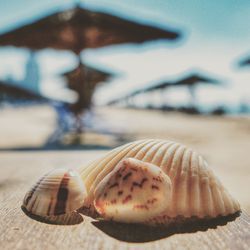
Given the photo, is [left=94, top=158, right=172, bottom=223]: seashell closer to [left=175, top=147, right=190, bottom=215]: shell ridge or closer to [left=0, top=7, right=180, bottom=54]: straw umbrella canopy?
[left=175, top=147, right=190, bottom=215]: shell ridge

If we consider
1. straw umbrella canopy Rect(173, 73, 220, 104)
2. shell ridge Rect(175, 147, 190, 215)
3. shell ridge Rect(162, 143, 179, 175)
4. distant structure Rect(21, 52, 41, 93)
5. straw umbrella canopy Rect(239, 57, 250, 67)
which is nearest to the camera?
shell ridge Rect(175, 147, 190, 215)

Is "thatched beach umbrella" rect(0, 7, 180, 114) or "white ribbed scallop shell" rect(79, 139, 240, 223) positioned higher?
"thatched beach umbrella" rect(0, 7, 180, 114)

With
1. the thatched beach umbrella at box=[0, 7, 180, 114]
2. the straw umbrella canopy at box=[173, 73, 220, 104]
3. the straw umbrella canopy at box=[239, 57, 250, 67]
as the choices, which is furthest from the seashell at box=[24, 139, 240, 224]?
Answer: the straw umbrella canopy at box=[173, 73, 220, 104]

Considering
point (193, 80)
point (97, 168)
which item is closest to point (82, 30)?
point (97, 168)

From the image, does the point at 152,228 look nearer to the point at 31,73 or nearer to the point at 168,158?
the point at 168,158

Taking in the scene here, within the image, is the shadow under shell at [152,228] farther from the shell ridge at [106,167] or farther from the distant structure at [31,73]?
the distant structure at [31,73]

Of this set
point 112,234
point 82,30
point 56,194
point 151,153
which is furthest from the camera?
point 82,30

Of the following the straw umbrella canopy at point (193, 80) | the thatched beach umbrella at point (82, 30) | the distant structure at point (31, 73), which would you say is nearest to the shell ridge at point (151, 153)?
the thatched beach umbrella at point (82, 30)
